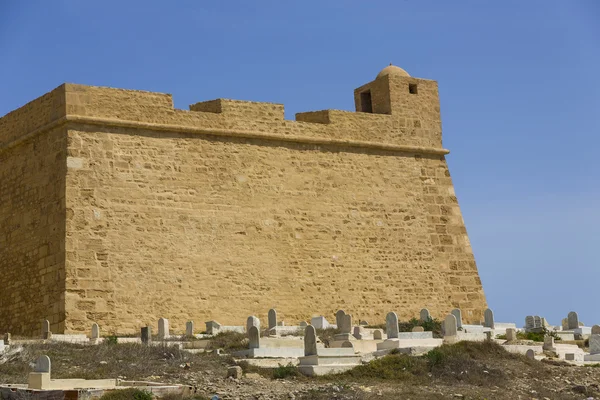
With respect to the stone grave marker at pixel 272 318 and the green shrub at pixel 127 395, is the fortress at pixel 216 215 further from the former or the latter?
the green shrub at pixel 127 395

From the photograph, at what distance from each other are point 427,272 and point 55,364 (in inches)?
394

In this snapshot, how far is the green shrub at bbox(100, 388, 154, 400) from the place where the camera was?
1275 centimetres

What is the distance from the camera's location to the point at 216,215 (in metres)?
20.8

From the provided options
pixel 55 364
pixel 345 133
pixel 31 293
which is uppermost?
pixel 345 133

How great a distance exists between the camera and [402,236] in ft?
75.0

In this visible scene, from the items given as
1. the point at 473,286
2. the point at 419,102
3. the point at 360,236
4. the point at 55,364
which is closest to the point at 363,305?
the point at 360,236

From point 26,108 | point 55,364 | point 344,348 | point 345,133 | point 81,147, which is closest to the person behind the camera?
point 55,364

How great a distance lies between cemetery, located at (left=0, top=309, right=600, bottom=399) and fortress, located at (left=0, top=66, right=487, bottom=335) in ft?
2.71

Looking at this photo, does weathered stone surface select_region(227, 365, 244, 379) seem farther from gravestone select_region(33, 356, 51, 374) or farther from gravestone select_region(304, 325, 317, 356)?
gravestone select_region(33, 356, 51, 374)

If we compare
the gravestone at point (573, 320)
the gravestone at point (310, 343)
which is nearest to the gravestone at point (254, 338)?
the gravestone at point (310, 343)

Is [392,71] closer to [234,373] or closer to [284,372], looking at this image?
[284,372]

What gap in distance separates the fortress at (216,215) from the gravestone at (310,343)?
4734 mm

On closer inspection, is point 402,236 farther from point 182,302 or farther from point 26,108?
point 26,108

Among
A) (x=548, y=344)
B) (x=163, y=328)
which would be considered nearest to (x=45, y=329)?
(x=163, y=328)
